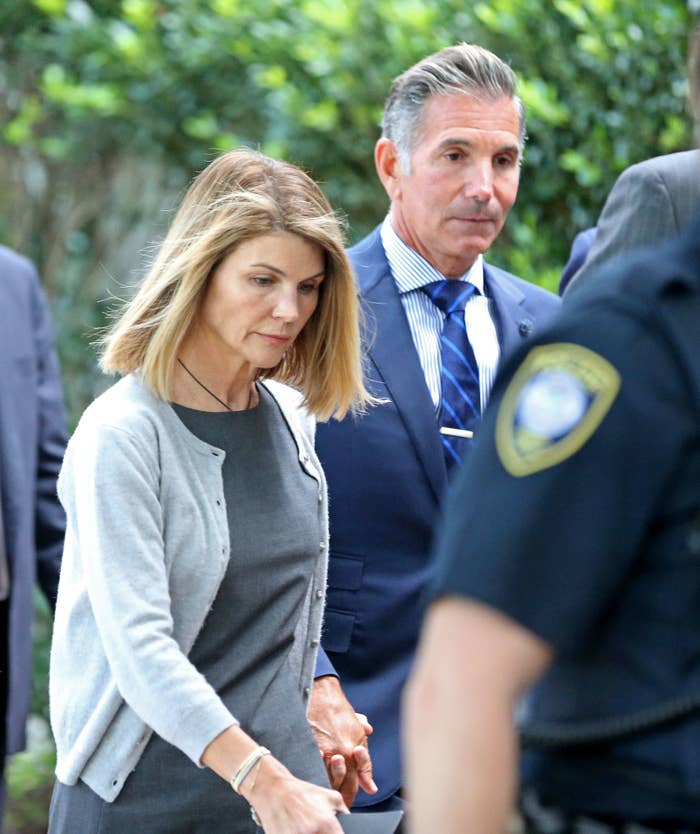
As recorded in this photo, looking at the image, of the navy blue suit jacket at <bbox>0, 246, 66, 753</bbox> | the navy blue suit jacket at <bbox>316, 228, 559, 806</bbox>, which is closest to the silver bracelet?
the navy blue suit jacket at <bbox>316, 228, 559, 806</bbox>

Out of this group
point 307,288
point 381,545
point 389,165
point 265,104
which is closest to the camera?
point 307,288

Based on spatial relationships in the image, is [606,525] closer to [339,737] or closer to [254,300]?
[254,300]

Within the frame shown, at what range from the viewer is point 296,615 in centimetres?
261

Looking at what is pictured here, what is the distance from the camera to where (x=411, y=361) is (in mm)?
3191

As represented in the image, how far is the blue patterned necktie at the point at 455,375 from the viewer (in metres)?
3.17

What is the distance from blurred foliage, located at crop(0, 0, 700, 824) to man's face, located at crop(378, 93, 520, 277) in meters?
0.40

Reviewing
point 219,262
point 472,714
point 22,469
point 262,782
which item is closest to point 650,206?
point 219,262

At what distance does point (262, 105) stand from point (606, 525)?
187 inches

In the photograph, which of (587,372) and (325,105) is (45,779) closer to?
(325,105)

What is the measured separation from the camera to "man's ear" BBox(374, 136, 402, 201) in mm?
3459

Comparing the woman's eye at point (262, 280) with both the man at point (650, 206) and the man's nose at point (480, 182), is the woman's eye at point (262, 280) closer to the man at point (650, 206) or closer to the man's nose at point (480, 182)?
the man at point (650, 206)

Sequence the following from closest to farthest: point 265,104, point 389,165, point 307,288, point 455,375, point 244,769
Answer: point 244,769, point 307,288, point 455,375, point 389,165, point 265,104

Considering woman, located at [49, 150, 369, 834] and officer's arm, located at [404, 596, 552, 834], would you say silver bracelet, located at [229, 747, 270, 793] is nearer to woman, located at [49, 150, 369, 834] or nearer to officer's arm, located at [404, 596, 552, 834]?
woman, located at [49, 150, 369, 834]

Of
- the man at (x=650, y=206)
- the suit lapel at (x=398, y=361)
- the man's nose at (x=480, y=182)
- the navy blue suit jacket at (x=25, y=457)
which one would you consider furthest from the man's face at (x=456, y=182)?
the navy blue suit jacket at (x=25, y=457)
